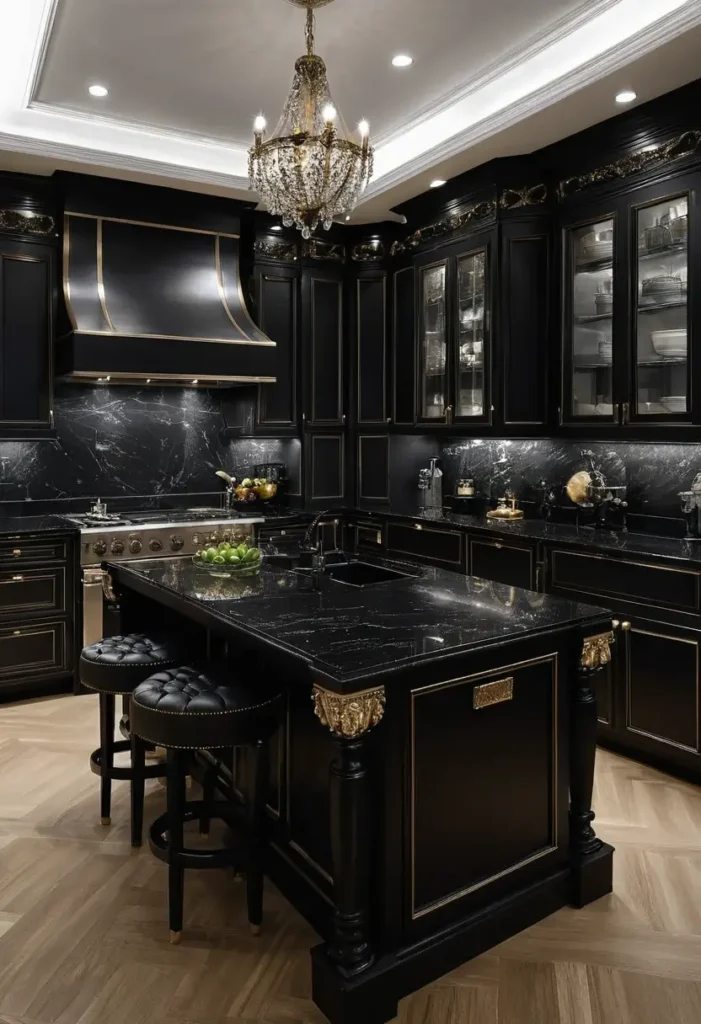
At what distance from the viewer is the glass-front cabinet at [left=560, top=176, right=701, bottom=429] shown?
3.73 metres

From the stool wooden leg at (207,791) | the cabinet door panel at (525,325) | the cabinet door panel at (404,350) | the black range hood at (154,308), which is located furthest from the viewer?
the cabinet door panel at (404,350)

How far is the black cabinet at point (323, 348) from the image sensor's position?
18.7ft

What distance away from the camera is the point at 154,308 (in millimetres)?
4938

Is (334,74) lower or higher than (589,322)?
higher

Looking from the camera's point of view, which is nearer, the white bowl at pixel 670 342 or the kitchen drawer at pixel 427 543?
the white bowl at pixel 670 342

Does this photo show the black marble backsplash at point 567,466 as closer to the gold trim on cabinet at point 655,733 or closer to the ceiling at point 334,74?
the gold trim on cabinet at point 655,733

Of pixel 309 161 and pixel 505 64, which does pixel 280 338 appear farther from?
pixel 309 161

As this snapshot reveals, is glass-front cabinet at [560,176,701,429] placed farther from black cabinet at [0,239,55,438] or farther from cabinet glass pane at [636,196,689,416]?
black cabinet at [0,239,55,438]

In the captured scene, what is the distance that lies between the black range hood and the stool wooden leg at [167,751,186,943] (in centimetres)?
290

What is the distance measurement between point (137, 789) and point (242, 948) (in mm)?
747

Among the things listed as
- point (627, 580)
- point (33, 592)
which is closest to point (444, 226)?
point (627, 580)

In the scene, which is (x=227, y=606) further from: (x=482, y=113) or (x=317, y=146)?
(x=482, y=113)

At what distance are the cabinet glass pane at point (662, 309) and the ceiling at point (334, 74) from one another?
581mm

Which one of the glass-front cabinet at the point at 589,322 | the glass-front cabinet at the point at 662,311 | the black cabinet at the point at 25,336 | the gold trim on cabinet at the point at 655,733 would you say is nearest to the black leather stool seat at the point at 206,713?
the gold trim on cabinet at the point at 655,733
